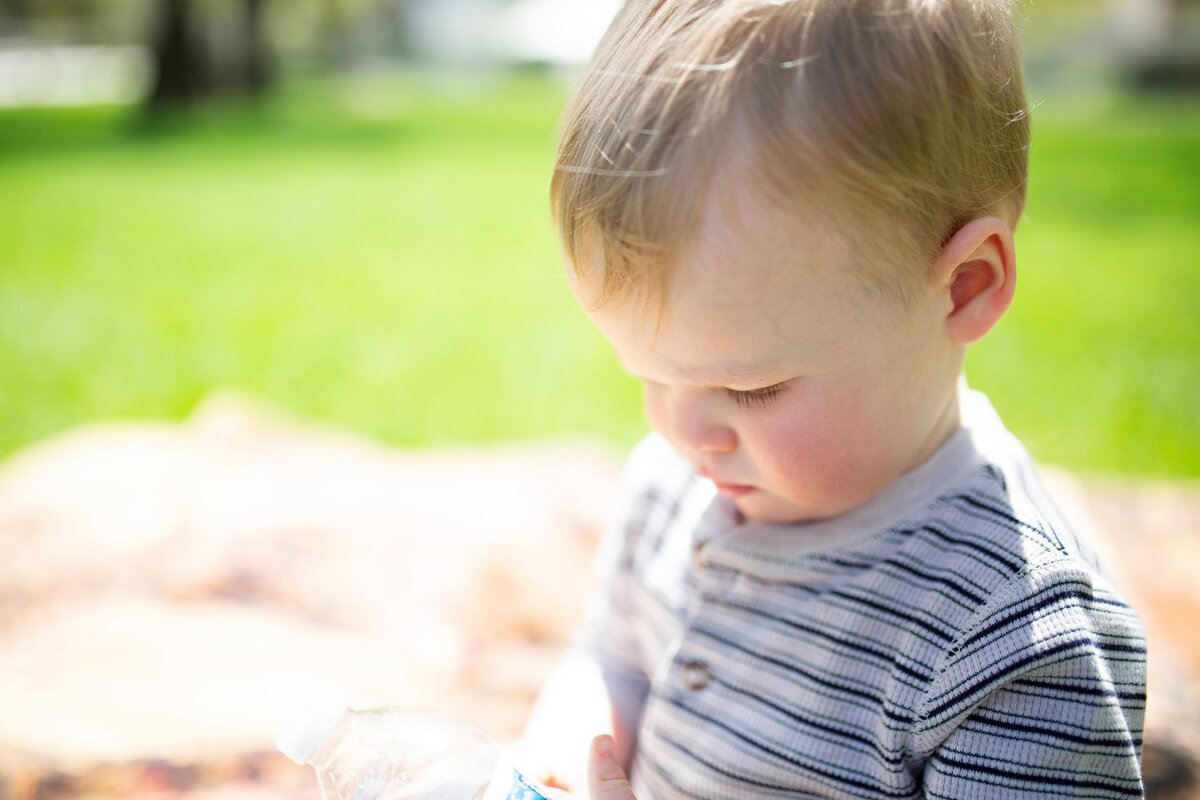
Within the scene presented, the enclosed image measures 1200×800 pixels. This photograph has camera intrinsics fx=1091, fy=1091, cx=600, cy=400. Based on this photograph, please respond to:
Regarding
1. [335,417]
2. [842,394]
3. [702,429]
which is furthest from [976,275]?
[335,417]

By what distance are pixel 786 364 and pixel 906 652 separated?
0.37 m

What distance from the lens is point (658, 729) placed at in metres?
1.48

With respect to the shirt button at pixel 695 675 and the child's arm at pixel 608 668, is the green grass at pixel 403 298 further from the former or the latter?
the shirt button at pixel 695 675

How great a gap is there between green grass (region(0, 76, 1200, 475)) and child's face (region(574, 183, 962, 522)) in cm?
271

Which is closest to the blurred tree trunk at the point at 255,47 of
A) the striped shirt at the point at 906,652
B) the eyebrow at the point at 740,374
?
the striped shirt at the point at 906,652

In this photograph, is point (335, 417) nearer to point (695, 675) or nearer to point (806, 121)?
point (695, 675)

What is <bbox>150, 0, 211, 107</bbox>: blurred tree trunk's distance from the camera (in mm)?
14273

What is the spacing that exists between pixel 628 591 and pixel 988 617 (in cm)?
64

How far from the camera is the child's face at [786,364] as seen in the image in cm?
117

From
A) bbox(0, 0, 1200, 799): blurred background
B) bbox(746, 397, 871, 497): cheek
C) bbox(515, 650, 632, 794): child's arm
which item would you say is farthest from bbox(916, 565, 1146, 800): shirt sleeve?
bbox(0, 0, 1200, 799): blurred background

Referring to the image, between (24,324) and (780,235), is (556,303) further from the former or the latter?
(780,235)

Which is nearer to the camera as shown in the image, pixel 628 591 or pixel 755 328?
pixel 755 328

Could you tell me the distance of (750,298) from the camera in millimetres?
1181

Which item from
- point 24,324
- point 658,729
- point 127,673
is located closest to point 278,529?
point 127,673
